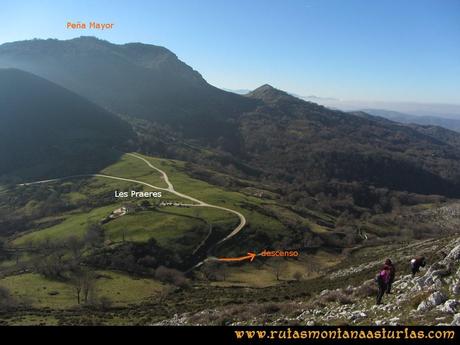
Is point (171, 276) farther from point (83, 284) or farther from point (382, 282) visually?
point (382, 282)

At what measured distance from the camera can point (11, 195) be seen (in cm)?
18888

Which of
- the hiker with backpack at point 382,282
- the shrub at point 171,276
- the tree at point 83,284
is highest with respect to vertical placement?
the hiker with backpack at point 382,282

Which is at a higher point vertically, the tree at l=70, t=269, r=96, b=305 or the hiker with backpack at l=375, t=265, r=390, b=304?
the hiker with backpack at l=375, t=265, r=390, b=304

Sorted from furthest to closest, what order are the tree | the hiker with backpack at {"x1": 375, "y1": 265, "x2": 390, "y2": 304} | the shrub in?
the shrub, the tree, the hiker with backpack at {"x1": 375, "y1": 265, "x2": 390, "y2": 304}

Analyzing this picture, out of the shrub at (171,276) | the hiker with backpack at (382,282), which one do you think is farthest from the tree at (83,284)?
the hiker with backpack at (382,282)

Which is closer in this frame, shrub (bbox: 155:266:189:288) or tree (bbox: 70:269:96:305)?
tree (bbox: 70:269:96:305)

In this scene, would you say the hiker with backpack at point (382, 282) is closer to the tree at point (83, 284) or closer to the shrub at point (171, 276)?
the tree at point (83, 284)

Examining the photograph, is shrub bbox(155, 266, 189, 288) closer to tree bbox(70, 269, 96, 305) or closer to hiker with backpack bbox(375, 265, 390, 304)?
tree bbox(70, 269, 96, 305)

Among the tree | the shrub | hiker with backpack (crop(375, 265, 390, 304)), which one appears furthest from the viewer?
the shrub

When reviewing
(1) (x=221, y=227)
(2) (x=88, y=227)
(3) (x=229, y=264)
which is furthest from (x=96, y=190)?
(3) (x=229, y=264)

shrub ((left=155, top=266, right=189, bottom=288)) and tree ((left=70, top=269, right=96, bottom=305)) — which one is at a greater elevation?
tree ((left=70, top=269, right=96, bottom=305))

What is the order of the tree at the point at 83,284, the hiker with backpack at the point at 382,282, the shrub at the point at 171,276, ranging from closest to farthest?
the hiker with backpack at the point at 382,282
the tree at the point at 83,284
the shrub at the point at 171,276

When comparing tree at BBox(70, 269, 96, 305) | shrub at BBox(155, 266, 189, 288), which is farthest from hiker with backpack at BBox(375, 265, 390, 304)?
shrub at BBox(155, 266, 189, 288)

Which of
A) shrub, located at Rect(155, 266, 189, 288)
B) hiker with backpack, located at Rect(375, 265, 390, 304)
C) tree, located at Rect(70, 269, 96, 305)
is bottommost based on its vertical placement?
shrub, located at Rect(155, 266, 189, 288)
